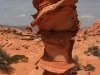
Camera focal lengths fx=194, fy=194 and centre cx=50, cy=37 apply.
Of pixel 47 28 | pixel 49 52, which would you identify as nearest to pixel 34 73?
pixel 49 52

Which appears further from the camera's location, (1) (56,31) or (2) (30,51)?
(2) (30,51)

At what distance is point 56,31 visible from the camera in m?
5.08

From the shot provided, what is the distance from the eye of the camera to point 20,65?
611 inches

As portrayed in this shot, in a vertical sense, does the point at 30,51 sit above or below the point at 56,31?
below

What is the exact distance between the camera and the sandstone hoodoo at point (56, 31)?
4680 millimetres

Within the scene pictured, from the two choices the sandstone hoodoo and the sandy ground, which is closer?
the sandstone hoodoo

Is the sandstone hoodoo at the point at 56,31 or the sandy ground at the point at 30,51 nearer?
the sandstone hoodoo at the point at 56,31

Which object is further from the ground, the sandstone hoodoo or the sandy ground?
the sandstone hoodoo

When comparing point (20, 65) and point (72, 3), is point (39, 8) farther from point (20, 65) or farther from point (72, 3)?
point (20, 65)

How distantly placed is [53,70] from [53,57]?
348 mm

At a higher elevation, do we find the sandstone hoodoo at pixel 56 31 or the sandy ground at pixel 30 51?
the sandstone hoodoo at pixel 56 31

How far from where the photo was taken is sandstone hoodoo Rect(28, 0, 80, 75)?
468 centimetres

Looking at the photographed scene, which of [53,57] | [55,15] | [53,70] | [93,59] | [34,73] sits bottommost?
[93,59]

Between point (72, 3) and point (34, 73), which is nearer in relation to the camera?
point (72, 3)
